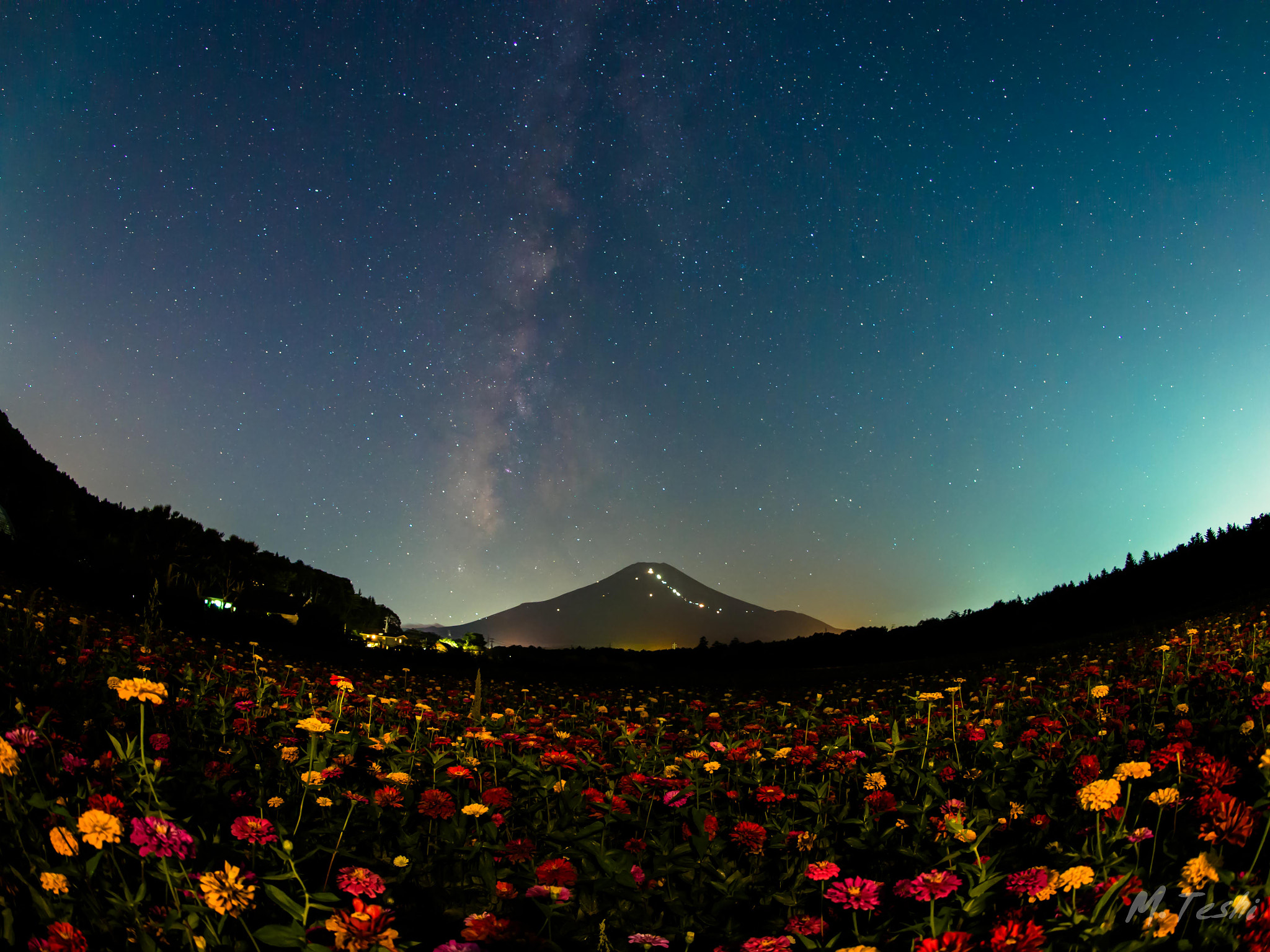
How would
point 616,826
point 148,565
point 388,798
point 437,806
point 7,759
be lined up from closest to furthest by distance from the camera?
1. point 7,759
2. point 437,806
3. point 388,798
4. point 616,826
5. point 148,565

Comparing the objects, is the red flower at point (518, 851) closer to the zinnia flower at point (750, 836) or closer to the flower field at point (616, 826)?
the flower field at point (616, 826)

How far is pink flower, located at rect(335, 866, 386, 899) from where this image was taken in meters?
2.10

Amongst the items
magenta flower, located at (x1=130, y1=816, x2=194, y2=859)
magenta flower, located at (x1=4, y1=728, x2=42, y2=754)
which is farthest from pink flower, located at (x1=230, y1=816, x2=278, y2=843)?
magenta flower, located at (x1=4, y1=728, x2=42, y2=754)

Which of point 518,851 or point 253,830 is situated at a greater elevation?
point 253,830

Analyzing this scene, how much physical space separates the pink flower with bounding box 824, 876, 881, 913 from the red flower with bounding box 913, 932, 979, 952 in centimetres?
40

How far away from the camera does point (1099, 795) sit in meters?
2.24

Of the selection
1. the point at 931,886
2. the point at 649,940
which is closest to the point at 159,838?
the point at 649,940

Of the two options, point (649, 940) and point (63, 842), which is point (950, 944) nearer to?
point (649, 940)

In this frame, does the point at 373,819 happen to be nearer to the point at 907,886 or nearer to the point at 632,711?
the point at 907,886

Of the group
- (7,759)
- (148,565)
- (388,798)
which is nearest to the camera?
(7,759)

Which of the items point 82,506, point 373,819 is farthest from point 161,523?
point 373,819

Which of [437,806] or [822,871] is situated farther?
[437,806]

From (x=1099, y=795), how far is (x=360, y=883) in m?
2.64

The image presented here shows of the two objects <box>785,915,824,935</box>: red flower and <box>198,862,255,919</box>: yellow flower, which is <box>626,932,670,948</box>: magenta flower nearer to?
<box>785,915,824,935</box>: red flower
